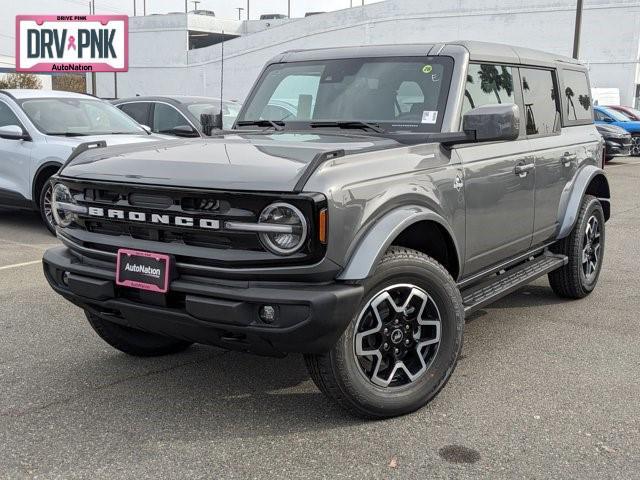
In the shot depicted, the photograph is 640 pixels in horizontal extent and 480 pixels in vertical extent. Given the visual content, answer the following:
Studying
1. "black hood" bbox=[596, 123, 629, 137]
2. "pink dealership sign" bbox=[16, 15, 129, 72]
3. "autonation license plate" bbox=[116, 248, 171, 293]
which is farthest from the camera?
"pink dealership sign" bbox=[16, 15, 129, 72]

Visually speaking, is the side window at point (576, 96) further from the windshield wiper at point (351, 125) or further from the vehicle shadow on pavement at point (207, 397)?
the vehicle shadow on pavement at point (207, 397)

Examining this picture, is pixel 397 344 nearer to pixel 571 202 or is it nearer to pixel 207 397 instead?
pixel 207 397

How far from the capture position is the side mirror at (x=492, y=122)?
374cm

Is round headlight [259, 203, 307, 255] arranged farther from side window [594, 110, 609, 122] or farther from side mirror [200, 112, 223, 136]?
side window [594, 110, 609, 122]

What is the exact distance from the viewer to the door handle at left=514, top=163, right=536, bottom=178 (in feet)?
14.8

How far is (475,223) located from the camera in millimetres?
4074

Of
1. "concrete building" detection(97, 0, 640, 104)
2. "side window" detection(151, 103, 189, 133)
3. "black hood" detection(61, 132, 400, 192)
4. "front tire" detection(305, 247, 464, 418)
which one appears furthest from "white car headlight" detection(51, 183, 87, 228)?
"concrete building" detection(97, 0, 640, 104)

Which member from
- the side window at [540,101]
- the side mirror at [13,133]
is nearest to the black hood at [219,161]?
the side window at [540,101]

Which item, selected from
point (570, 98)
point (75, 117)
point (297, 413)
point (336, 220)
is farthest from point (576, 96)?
point (75, 117)

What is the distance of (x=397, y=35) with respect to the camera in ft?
136

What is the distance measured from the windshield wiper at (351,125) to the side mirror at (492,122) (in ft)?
1.87

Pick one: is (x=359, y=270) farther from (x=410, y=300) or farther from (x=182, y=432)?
(x=182, y=432)

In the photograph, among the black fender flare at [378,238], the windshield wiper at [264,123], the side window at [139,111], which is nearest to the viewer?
the black fender flare at [378,238]

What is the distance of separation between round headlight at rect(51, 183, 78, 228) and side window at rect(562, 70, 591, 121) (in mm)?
3760
